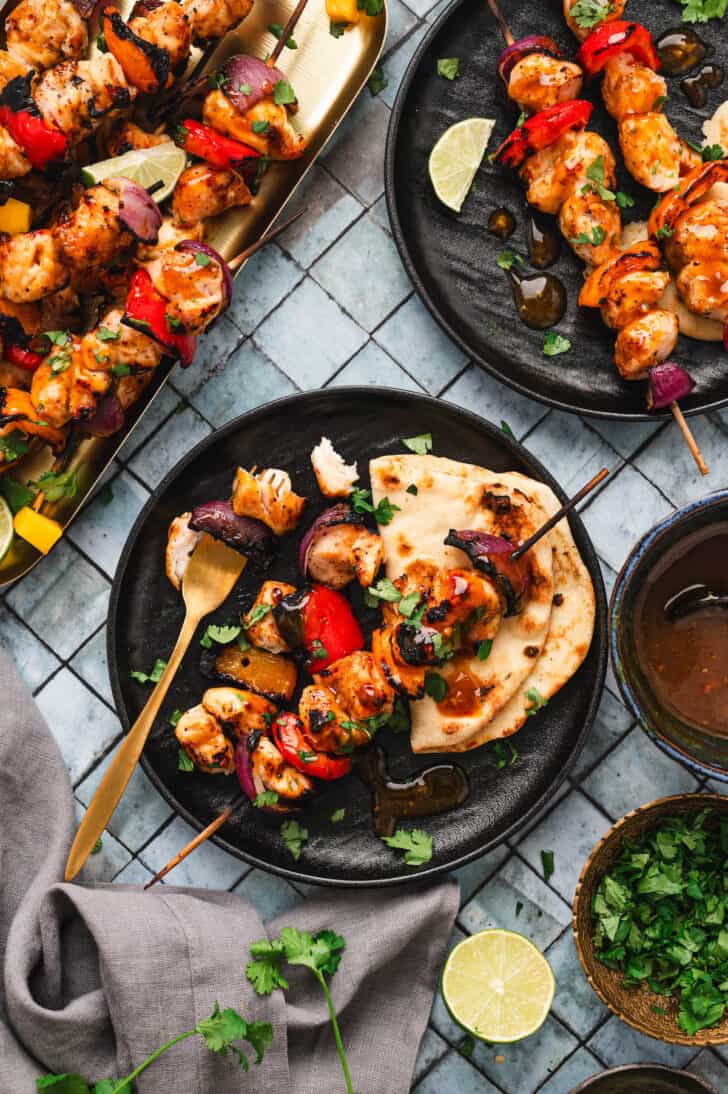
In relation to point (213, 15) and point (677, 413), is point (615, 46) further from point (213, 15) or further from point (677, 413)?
point (213, 15)

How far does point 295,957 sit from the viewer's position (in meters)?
3.82

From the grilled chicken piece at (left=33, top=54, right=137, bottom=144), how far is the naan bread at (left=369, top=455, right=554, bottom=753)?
1.65m

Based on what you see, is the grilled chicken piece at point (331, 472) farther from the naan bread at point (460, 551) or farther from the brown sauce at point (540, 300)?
the brown sauce at point (540, 300)

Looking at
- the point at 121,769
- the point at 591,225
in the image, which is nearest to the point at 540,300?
the point at 591,225

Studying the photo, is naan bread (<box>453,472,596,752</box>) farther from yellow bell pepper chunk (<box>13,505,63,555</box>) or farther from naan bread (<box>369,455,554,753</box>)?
yellow bell pepper chunk (<box>13,505,63,555</box>)

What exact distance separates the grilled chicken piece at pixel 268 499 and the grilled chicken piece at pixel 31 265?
3.24 ft

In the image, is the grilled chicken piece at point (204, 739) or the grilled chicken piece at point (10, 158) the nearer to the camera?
the grilled chicken piece at point (10, 158)

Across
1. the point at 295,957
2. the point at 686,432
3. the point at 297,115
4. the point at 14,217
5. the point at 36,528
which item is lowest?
the point at 295,957

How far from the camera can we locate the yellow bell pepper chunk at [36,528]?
3926 millimetres

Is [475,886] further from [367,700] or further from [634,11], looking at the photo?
[634,11]

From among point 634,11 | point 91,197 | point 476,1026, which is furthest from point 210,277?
point 476,1026

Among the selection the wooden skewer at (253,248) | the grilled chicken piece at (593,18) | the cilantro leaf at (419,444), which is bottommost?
the cilantro leaf at (419,444)

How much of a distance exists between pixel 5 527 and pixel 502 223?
2.33 meters

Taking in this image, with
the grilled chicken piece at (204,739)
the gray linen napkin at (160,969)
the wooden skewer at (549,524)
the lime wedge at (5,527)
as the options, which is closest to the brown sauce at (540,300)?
the wooden skewer at (549,524)
